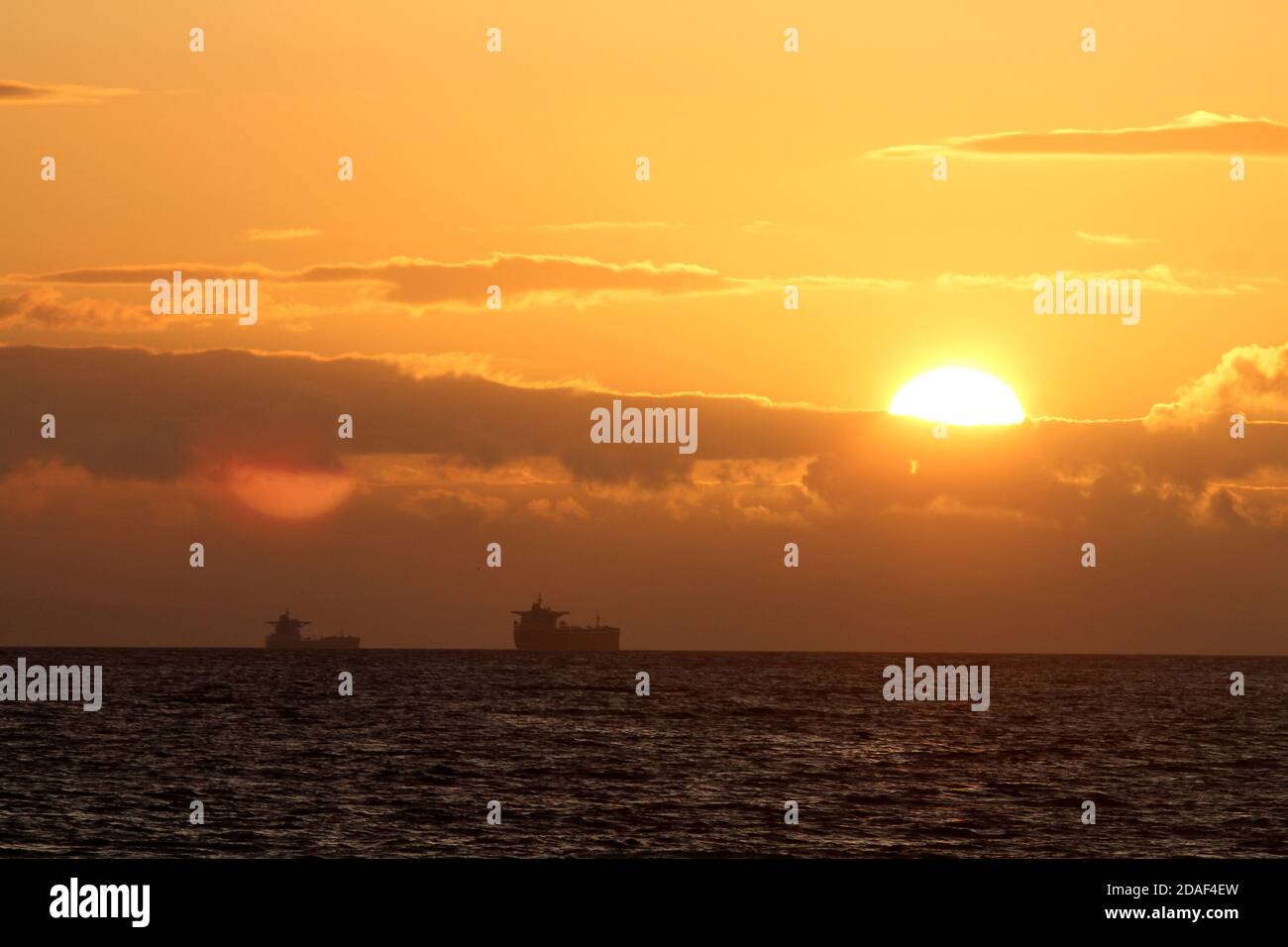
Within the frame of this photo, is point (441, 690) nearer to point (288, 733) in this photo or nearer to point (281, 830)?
point (288, 733)

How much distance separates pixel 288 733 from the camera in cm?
10694

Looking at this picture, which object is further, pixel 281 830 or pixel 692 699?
pixel 692 699

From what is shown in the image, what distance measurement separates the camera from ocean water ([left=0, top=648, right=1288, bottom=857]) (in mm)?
52906

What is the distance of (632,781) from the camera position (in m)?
73.9

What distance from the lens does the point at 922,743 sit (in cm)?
10069

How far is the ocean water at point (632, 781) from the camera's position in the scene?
52.9 meters
